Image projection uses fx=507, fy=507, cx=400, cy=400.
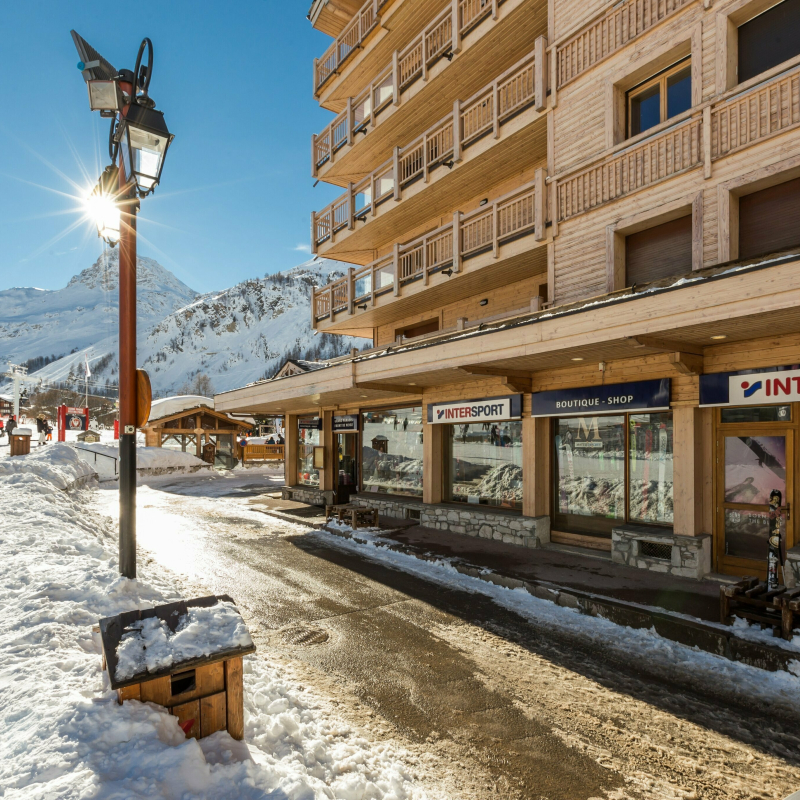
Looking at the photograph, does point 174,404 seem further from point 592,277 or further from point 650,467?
point 650,467

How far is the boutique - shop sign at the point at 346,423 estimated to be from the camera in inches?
718

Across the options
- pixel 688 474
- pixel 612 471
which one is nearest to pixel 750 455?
pixel 688 474

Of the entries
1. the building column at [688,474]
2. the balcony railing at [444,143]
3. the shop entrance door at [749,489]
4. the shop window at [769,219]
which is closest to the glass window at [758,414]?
the shop entrance door at [749,489]

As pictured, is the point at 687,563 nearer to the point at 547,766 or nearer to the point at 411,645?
the point at 411,645

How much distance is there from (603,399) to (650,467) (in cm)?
156

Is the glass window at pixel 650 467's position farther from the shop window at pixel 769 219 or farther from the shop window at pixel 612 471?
the shop window at pixel 769 219

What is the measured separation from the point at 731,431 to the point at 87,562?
10178 mm

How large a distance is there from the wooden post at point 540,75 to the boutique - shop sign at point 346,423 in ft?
36.1

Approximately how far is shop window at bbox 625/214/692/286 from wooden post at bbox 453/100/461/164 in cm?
533

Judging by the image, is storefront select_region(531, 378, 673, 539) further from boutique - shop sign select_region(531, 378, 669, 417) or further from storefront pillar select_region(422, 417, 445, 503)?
storefront pillar select_region(422, 417, 445, 503)

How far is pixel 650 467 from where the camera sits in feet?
32.1

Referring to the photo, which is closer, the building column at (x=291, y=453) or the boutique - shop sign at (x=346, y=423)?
the boutique - shop sign at (x=346, y=423)

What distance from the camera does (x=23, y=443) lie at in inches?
840

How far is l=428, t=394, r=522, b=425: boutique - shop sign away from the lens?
11914 mm
